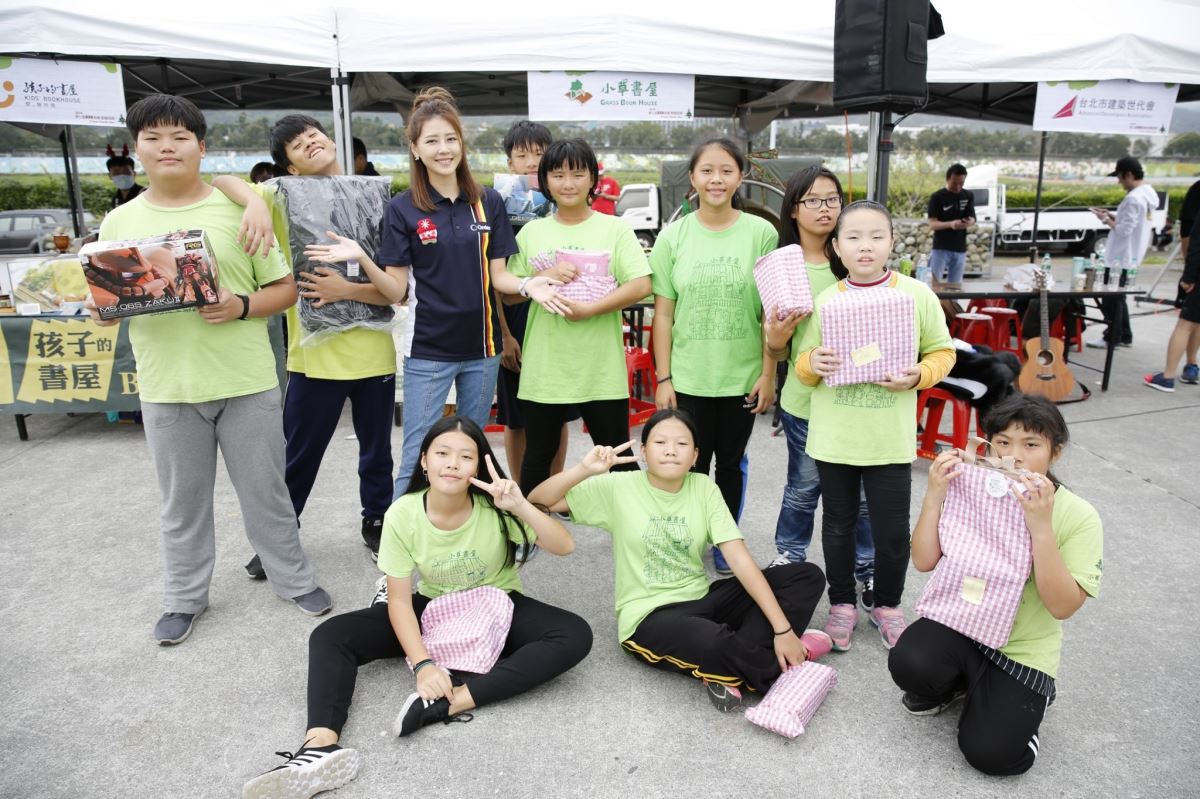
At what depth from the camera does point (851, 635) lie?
268cm

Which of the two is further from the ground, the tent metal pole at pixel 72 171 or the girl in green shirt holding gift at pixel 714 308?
the tent metal pole at pixel 72 171

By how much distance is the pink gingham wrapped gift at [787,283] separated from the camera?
8.26ft

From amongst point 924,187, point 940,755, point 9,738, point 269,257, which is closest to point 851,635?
point 940,755

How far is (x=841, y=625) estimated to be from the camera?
103 inches

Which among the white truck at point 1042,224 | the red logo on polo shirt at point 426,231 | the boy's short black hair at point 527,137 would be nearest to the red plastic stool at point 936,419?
the boy's short black hair at point 527,137

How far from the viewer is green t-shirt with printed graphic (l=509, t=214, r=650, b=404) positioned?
9.41 feet

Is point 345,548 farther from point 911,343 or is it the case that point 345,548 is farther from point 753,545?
point 911,343

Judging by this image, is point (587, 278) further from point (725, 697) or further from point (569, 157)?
point (725, 697)

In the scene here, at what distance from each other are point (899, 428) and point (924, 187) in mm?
20331

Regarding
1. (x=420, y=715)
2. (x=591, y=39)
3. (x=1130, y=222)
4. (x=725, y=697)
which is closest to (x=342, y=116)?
(x=591, y=39)

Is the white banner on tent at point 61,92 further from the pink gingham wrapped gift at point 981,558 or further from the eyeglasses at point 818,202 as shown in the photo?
the pink gingham wrapped gift at point 981,558

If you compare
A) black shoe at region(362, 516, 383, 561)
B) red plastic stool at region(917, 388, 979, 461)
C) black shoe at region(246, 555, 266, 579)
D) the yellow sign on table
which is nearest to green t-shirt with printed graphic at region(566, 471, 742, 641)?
black shoe at region(362, 516, 383, 561)

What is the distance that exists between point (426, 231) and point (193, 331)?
0.82 meters

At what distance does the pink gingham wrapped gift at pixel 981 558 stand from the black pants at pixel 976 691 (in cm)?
7
